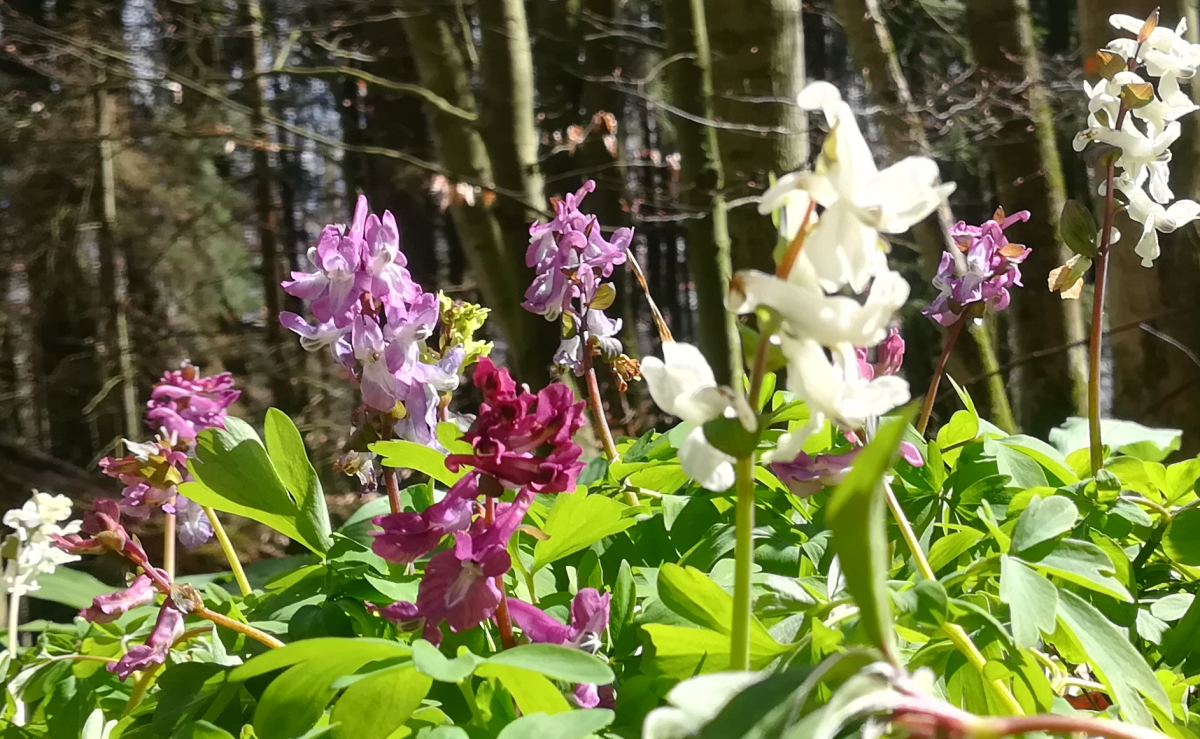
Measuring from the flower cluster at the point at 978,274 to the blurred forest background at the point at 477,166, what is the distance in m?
1.16

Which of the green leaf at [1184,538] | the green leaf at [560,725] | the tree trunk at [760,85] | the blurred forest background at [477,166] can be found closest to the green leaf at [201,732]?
the green leaf at [560,725]

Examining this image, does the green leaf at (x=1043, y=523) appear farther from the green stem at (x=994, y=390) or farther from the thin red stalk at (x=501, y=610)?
the green stem at (x=994, y=390)

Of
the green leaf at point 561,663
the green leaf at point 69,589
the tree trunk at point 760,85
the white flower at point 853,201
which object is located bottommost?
the green leaf at point 69,589

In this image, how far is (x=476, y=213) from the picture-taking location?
10.5ft

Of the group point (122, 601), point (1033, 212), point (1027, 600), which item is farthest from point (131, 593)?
point (1033, 212)

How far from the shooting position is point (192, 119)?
217 inches

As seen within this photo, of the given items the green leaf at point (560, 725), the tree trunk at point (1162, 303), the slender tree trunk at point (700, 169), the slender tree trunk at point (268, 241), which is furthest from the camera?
the slender tree trunk at point (268, 241)

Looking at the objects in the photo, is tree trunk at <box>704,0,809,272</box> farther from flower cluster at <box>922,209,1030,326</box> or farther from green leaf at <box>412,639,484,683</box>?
green leaf at <box>412,639,484,683</box>

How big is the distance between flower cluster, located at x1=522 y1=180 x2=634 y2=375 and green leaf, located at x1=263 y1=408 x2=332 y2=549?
0.28 m

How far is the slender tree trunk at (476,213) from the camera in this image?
3098mm

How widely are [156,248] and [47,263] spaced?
694mm

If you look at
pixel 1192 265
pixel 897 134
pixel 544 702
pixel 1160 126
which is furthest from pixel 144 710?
pixel 897 134

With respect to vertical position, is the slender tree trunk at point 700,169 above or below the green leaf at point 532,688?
above


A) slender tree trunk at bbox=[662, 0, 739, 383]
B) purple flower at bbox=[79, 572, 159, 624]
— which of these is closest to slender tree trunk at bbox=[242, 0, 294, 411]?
slender tree trunk at bbox=[662, 0, 739, 383]
